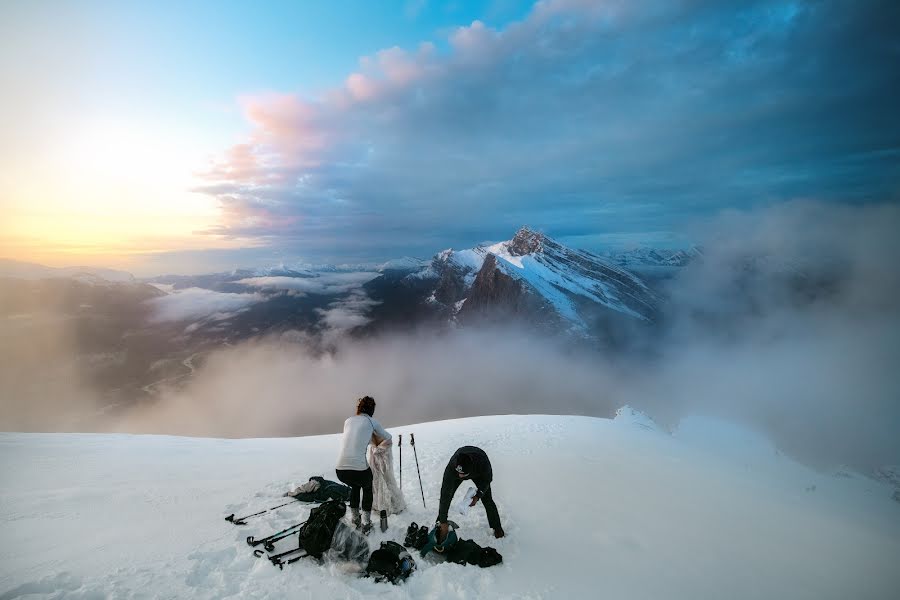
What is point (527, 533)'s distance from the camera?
311 inches

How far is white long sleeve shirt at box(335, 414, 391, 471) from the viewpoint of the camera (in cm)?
709

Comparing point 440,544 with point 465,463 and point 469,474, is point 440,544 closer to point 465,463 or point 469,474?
point 469,474

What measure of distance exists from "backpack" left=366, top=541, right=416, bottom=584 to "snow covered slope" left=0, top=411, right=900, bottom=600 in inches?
6.6

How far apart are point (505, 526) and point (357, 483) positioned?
337cm

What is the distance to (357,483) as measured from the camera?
7.27m

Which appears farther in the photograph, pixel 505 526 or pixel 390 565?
pixel 505 526

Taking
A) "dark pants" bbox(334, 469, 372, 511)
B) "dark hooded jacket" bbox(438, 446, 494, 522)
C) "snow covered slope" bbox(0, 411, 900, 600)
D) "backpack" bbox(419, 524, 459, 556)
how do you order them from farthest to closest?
"dark hooded jacket" bbox(438, 446, 494, 522)
"dark pants" bbox(334, 469, 372, 511)
"backpack" bbox(419, 524, 459, 556)
"snow covered slope" bbox(0, 411, 900, 600)

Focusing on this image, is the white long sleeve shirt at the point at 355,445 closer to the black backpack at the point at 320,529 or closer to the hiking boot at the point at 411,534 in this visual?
the black backpack at the point at 320,529

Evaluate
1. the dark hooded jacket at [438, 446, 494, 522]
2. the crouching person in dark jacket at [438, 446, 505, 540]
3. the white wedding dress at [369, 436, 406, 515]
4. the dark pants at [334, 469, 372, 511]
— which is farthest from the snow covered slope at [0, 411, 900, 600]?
the dark hooded jacket at [438, 446, 494, 522]

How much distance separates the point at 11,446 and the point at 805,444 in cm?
25919

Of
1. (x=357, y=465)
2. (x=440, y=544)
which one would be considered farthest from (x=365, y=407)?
(x=440, y=544)

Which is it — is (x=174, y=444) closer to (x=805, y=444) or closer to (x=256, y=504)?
(x=256, y=504)

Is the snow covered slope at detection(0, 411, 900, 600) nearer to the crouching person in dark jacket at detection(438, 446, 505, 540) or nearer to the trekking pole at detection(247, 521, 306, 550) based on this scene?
the trekking pole at detection(247, 521, 306, 550)

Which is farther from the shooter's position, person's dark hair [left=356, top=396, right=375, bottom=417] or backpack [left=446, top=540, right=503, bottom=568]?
person's dark hair [left=356, top=396, right=375, bottom=417]
